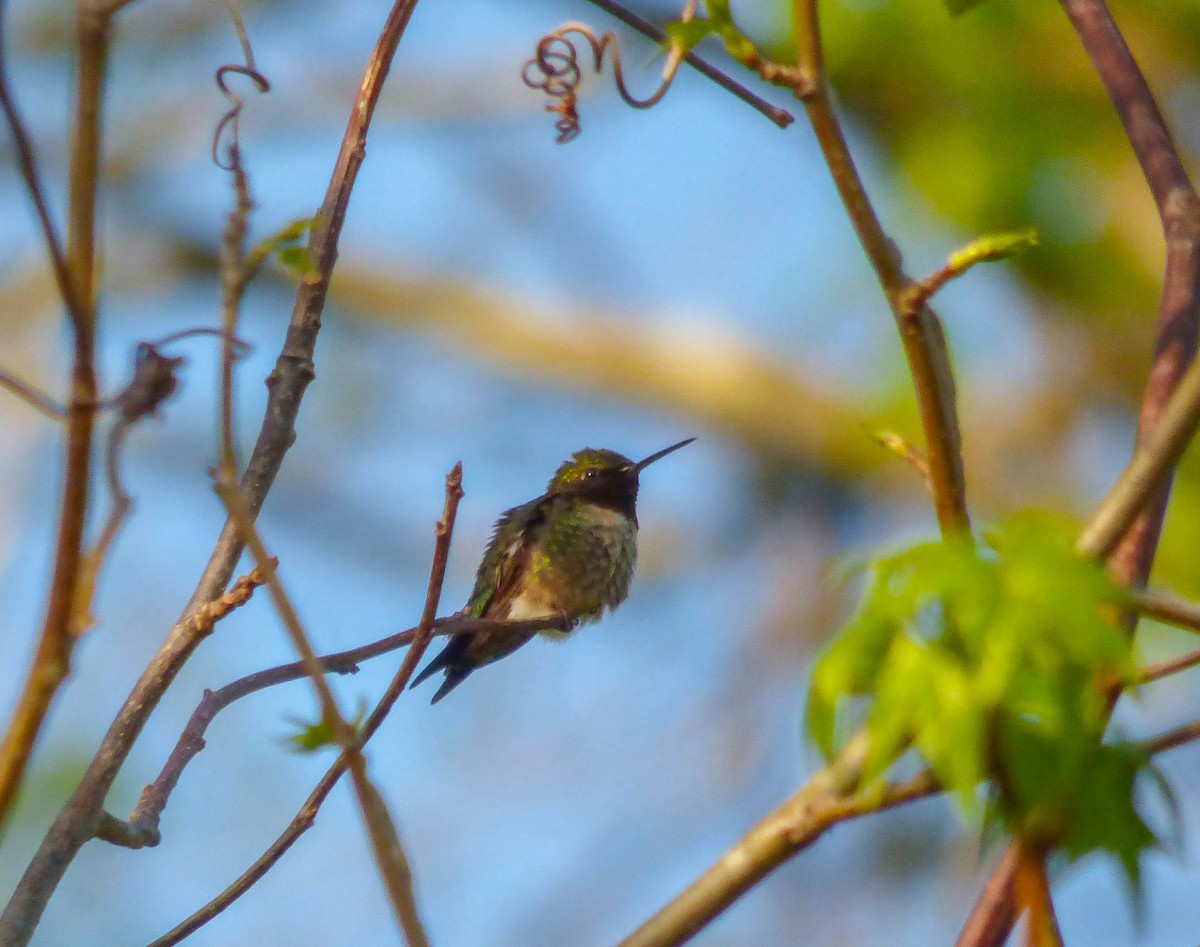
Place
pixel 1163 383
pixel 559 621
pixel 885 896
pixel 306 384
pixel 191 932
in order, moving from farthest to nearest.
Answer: pixel 885 896 < pixel 559 621 < pixel 306 384 < pixel 191 932 < pixel 1163 383

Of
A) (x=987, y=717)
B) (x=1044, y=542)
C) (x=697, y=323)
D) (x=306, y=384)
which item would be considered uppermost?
(x=697, y=323)

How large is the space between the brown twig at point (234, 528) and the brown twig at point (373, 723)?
0.27m

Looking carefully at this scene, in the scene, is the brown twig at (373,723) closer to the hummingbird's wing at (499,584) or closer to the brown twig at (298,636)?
the brown twig at (298,636)

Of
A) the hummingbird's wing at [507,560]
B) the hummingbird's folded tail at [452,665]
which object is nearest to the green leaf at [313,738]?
the hummingbird's folded tail at [452,665]

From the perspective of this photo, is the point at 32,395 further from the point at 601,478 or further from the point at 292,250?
the point at 601,478

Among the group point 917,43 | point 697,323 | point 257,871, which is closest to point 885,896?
point 697,323

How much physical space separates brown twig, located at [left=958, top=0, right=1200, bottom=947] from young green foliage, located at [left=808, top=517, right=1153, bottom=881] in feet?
0.27

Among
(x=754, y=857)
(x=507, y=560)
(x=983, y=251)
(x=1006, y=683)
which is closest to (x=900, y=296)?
(x=983, y=251)

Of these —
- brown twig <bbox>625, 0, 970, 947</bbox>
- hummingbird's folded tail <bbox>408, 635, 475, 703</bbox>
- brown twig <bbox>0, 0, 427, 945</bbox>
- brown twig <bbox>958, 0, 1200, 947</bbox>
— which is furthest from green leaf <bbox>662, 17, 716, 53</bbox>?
hummingbird's folded tail <bbox>408, 635, 475, 703</bbox>

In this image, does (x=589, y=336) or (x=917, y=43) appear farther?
(x=589, y=336)

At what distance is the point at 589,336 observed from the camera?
1216 centimetres

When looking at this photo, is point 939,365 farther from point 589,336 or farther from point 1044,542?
point 589,336

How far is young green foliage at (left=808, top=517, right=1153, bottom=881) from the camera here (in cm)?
178

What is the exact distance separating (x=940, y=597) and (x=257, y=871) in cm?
119
